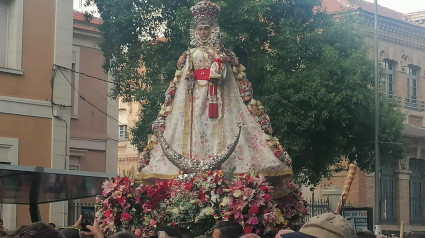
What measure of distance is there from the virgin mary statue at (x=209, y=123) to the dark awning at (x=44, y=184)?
0.86 m

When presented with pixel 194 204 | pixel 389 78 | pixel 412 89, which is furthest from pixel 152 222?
pixel 412 89

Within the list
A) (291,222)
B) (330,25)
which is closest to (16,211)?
(330,25)

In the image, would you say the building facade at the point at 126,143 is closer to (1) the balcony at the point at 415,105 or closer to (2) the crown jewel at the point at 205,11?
(1) the balcony at the point at 415,105

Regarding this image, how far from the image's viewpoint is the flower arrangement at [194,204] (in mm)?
9164

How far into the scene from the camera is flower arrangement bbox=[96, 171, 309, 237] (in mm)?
9164

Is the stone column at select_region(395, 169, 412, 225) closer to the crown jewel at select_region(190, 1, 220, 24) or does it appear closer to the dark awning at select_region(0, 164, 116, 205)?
the dark awning at select_region(0, 164, 116, 205)

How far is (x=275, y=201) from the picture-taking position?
10148mm

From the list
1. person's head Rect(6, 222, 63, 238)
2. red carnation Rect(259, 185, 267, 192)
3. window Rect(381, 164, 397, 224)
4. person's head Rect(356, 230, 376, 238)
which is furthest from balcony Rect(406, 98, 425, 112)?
person's head Rect(6, 222, 63, 238)

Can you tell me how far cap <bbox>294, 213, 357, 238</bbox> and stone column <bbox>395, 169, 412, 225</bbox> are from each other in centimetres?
3004

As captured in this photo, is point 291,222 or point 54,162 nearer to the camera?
point 291,222

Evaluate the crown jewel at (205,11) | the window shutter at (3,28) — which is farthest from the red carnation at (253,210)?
the window shutter at (3,28)

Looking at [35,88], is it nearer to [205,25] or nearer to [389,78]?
[205,25]

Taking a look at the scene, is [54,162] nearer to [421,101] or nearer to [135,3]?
[135,3]

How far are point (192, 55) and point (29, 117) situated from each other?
30.4ft
